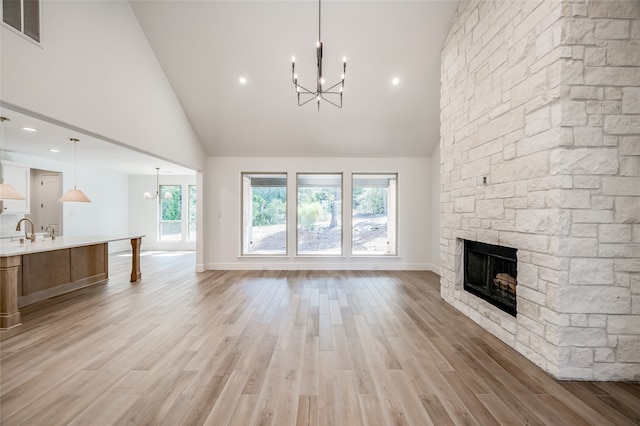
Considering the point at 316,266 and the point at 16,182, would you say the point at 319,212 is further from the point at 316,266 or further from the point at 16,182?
the point at 16,182

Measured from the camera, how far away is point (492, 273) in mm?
3207

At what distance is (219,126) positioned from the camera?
221 inches

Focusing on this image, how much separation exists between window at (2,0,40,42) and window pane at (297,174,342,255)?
459 cm

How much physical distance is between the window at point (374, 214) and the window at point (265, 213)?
5.58 feet

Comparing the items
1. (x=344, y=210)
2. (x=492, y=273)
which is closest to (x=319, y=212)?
(x=344, y=210)

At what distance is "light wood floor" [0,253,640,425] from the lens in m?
1.80

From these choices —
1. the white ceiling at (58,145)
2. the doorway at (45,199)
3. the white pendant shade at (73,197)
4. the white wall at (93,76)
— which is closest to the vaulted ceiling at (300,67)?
the white wall at (93,76)

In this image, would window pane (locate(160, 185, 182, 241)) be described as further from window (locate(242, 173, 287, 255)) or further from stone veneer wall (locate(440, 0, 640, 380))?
stone veneer wall (locate(440, 0, 640, 380))

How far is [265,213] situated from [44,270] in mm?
3876

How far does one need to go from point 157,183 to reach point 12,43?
25.8 ft

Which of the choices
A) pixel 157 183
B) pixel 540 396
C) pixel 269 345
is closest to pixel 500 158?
pixel 540 396

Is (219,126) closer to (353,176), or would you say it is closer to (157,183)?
(353,176)

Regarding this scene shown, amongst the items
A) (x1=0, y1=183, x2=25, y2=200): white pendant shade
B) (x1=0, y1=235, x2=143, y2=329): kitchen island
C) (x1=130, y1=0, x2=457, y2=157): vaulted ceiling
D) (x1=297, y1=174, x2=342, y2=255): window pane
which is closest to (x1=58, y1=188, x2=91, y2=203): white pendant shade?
(x1=0, y1=235, x2=143, y2=329): kitchen island

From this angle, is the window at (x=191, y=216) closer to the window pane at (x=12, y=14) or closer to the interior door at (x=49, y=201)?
the interior door at (x=49, y=201)
